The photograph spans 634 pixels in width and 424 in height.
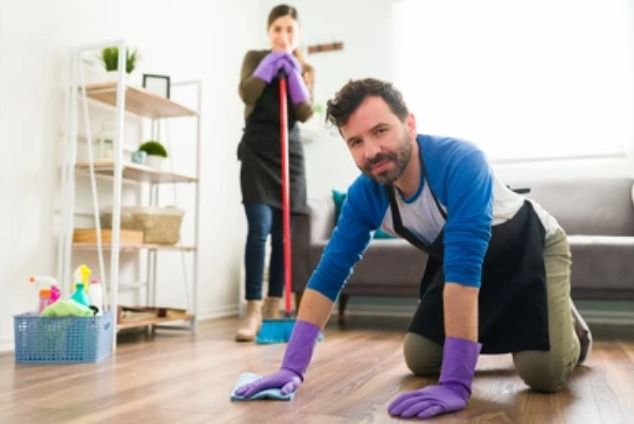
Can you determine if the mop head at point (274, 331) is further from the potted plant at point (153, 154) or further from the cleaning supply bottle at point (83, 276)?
the potted plant at point (153, 154)

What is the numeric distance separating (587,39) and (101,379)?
2.85 metres

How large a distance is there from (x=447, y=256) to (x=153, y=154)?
1.55 metres

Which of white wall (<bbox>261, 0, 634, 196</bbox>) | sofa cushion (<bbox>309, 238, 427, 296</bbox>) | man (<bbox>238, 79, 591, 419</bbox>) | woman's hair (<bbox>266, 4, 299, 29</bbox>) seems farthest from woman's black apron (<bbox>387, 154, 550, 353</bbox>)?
white wall (<bbox>261, 0, 634, 196</bbox>)

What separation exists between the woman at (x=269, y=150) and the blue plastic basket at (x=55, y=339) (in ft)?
2.15

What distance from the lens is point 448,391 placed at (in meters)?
1.13

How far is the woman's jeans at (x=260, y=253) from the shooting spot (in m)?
2.34

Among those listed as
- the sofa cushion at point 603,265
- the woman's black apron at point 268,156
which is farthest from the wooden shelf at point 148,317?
the sofa cushion at point 603,265

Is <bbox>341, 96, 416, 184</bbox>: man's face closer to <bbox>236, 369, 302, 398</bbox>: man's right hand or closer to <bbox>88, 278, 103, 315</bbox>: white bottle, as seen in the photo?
<bbox>236, 369, 302, 398</bbox>: man's right hand

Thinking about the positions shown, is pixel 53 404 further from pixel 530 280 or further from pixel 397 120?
pixel 530 280

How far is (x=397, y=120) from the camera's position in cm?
120

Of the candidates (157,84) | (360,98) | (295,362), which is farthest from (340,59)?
(295,362)

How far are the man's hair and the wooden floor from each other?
572 mm

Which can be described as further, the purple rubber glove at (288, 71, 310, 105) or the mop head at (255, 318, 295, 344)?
the purple rubber glove at (288, 71, 310, 105)

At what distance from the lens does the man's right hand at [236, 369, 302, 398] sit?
124 centimetres
